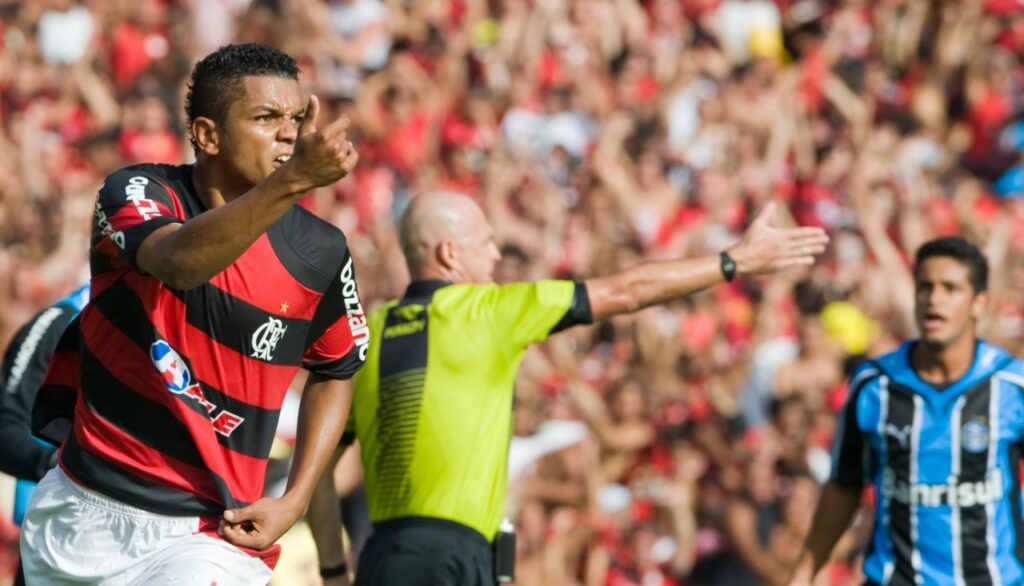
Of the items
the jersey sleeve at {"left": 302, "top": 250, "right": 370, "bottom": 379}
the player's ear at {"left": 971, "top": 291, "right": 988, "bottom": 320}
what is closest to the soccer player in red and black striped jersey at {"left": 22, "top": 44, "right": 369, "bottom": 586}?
the jersey sleeve at {"left": 302, "top": 250, "right": 370, "bottom": 379}

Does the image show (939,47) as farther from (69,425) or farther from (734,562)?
(69,425)

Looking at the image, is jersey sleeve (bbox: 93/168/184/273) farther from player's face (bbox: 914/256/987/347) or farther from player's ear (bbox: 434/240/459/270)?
player's face (bbox: 914/256/987/347)

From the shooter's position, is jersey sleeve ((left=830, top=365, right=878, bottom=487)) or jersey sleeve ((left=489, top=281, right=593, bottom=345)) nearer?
jersey sleeve ((left=489, top=281, right=593, bottom=345))

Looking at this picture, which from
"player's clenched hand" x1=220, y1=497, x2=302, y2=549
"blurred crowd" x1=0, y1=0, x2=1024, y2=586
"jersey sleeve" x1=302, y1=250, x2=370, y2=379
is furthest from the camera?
"blurred crowd" x1=0, y1=0, x2=1024, y2=586

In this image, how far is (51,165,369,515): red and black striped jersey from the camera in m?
4.35

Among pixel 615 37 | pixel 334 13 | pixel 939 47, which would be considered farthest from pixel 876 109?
pixel 334 13

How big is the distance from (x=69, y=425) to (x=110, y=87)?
9422 mm

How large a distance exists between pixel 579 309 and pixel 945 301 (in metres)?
1.96

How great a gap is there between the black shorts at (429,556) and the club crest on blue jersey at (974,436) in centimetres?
217

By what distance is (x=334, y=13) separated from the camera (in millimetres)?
14641

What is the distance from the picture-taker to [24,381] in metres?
6.08

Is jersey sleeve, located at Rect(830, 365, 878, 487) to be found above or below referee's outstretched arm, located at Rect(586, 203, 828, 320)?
below

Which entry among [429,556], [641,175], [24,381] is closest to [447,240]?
[429,556]

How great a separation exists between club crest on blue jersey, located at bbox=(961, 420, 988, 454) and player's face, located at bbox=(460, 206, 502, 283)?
2184 millimetres
